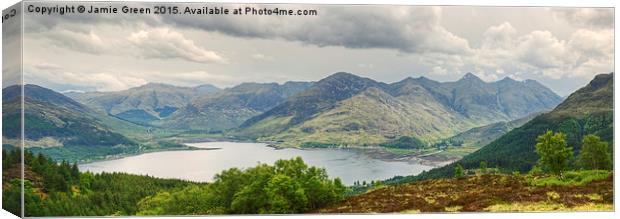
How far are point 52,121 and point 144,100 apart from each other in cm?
328

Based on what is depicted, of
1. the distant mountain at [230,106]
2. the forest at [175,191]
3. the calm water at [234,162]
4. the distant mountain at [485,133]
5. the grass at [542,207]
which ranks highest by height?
the distant mountain at [230,106]

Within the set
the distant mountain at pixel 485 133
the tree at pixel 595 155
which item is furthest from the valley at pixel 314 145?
the tree at pixel 595 155

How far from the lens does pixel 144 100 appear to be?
2519cm

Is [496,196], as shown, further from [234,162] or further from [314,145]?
[234,162]

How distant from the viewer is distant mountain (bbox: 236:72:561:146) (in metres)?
25.9

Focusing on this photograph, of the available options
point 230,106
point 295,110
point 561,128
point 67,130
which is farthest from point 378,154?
point 67,130

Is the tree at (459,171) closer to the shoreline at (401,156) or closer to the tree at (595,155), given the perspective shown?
the shoreline at (401,156)

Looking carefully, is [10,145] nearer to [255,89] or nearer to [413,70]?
[255,89]

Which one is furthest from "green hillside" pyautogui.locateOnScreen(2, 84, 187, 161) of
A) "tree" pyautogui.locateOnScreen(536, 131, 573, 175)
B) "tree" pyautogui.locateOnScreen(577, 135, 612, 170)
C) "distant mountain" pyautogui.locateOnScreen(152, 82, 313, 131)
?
"tree" pyautogui.locateOnScreen(577, 135, 612, 170)

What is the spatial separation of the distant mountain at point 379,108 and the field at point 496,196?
93.5 inches

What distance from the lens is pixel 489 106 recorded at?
1128 inches

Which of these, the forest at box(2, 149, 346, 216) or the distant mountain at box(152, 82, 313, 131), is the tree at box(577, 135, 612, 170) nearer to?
the forest at box(2, 149, 346, 216)

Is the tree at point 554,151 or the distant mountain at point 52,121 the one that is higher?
the distant mountain at point 52,121

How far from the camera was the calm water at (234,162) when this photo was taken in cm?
2441
